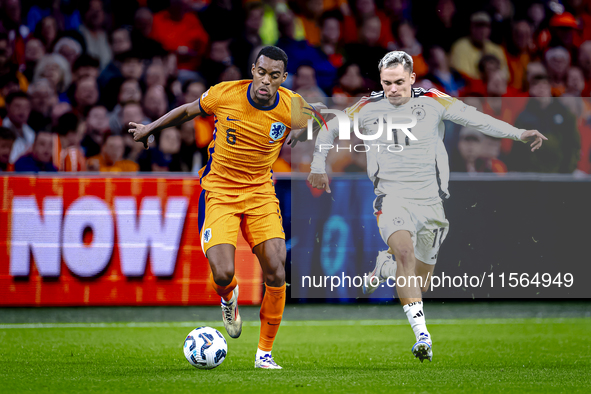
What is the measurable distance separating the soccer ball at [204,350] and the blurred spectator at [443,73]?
19.8ft

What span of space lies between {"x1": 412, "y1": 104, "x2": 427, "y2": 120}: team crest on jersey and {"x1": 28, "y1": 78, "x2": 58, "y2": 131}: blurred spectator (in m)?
4.99

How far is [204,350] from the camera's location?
19.1 feet

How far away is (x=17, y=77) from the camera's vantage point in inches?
408

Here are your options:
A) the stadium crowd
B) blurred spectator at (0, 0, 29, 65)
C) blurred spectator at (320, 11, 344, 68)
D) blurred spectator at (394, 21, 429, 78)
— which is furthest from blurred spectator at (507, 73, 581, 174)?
blurred spectator at (0, 0, 29, 65)

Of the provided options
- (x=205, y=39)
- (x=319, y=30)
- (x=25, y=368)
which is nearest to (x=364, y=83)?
(x=319, y=30)

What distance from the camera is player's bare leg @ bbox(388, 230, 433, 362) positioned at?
5.68 m

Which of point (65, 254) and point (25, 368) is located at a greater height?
point (65, 254)

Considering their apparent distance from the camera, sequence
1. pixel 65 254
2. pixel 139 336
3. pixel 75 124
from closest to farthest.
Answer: pixel 139 336 → pixel 65 254 → pixel 75 124

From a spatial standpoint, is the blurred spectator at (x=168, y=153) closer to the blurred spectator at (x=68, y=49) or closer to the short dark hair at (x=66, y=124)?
the short dark hair at (x=66, y=124)

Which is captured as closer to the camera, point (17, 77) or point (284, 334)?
point (284, 334)

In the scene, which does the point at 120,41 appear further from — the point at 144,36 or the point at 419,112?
the point at 419,112

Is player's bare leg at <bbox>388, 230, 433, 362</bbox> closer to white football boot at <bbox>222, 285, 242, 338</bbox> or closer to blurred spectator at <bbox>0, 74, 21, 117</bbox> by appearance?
white football boot at <bbox>222, 285, 242, 338</bbox>

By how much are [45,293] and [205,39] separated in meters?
4.45

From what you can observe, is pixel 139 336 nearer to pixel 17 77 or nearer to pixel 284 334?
pixel 284 334
